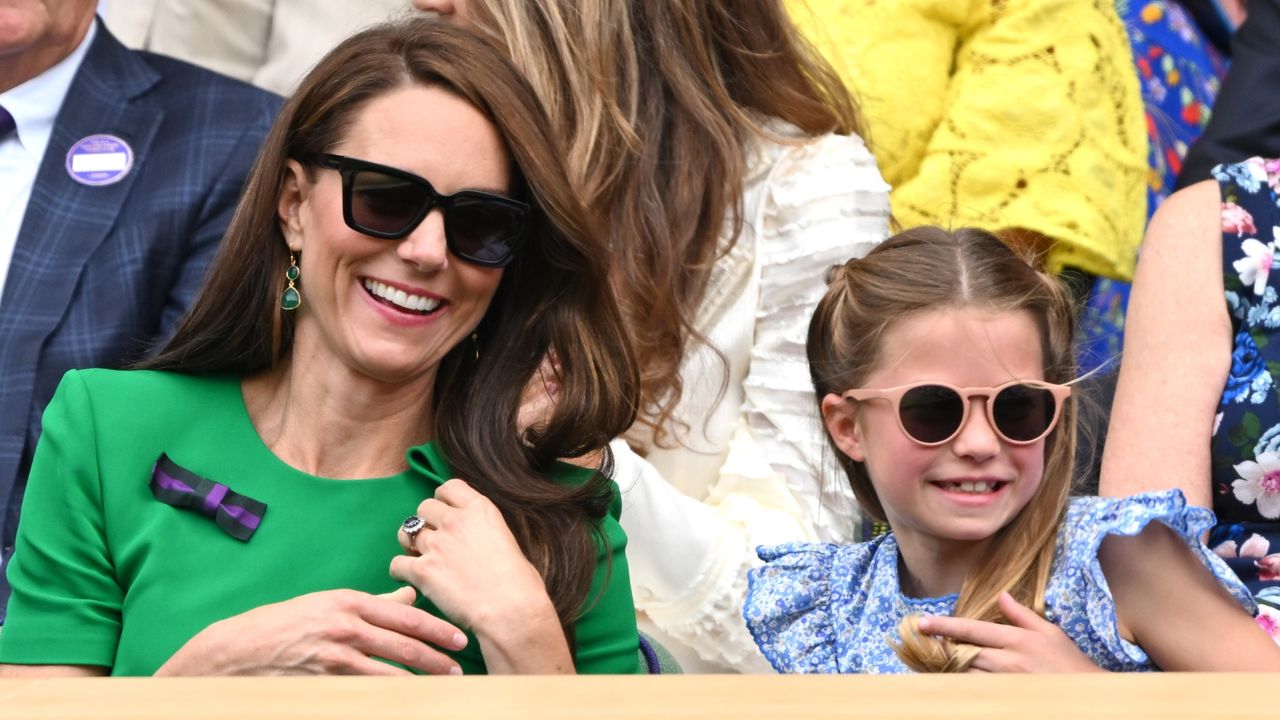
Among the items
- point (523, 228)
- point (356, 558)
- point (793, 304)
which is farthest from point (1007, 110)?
point (356, 558)

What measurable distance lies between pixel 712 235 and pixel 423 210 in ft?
3.29

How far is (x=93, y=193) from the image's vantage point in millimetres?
2730

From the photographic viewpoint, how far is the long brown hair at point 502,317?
1891 millimetres

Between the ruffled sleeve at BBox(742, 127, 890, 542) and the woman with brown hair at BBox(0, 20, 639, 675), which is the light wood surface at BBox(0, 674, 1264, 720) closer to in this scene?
the woman with brown hair at BBox(0, 20, 639, 675)

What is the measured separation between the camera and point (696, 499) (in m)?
2.71

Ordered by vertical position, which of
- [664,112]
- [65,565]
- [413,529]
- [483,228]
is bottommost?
[65,565]

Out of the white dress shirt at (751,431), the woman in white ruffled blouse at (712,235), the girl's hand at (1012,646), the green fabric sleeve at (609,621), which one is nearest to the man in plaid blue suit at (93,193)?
the woman in white ruffled blouse at (712,235)

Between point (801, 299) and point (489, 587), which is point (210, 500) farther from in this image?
point (801, 299)

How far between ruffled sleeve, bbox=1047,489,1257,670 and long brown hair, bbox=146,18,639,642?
1.76ft

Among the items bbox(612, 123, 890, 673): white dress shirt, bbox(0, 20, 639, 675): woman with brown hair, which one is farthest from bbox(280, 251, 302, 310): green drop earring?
bbox(612, 123, 890, 673): white dress shirt

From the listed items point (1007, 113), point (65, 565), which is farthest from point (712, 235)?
point (65, 565)

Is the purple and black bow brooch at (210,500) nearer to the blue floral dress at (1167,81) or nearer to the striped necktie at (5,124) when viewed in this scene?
the striped necktie at (5,124)

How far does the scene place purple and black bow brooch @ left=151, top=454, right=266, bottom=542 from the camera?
1.83 meters

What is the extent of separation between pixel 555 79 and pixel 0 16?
94 cm
